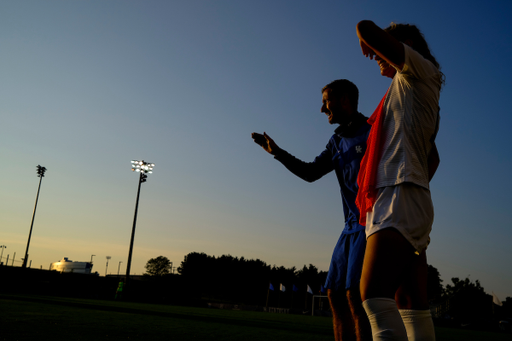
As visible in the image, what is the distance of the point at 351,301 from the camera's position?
2.55 metres

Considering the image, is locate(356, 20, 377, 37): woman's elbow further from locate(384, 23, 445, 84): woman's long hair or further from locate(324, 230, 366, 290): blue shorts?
locate(324, 230, 366, 290): blue shorts

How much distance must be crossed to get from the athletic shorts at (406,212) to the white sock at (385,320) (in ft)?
0.98

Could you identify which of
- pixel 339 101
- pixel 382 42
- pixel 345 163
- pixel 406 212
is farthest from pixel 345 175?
pixel 382 42

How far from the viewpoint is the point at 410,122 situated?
187 cm

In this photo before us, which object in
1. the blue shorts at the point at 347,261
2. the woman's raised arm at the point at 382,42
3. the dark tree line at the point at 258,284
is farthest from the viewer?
the dark tree line at the point at 258,284

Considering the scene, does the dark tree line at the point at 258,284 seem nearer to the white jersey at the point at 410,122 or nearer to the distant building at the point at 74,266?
the distant building at the point at 74,266

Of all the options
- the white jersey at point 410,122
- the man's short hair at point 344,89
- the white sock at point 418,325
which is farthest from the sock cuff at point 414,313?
the man's short hair at point 344,89

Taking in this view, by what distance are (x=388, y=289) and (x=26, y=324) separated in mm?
5477

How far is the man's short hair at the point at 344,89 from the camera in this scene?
3078mm

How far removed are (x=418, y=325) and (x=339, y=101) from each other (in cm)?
175

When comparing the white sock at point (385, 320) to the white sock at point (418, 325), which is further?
the white sock at point (418, 325)

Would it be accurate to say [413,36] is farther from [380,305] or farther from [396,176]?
[380,305]

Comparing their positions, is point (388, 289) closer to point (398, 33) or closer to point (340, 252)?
point (340, 252)

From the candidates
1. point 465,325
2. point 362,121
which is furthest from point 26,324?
point 465,325
